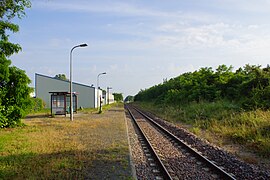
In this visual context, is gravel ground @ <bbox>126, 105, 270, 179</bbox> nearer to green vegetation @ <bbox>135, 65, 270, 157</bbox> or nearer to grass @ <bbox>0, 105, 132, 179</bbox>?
grass @ <bbox>0, 105, 132, 179</bbox>

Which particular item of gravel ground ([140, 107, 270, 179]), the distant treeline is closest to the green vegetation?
the distant treeline

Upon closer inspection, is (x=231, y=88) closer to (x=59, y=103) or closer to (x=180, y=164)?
(x=59, y=103)

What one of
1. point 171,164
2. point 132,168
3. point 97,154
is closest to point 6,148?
point 97,154

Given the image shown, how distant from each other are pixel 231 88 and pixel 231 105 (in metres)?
6.17

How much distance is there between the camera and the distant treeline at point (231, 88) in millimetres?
20250

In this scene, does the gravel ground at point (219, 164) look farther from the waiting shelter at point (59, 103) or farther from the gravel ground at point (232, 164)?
the waiting shelter at point (59, 103)

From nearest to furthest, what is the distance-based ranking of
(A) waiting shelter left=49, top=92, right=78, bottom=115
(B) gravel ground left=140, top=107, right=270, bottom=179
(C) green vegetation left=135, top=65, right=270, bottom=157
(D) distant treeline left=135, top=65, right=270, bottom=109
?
(B) gravel ground left=140, top=107, right=270, bottom=179, (C) green vegetation left=135, top=65, right=270, bottom=157, (D) distant treeline left=135, top=65, right=270, bottom=109, (A) waiting shelter left=49, top=92, right=78, bottom=115

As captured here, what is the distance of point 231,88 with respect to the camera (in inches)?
1102

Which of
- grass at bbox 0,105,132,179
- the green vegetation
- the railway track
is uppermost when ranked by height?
the green vegetation

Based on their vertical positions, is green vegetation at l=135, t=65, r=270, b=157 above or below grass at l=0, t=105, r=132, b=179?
above

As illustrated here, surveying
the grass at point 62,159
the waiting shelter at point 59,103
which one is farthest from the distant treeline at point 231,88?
the waiting shelter at point 59,103

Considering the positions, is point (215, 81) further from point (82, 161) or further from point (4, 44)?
point (82, 161)

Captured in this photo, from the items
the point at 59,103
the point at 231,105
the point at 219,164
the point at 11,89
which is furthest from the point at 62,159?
the point at 59,103

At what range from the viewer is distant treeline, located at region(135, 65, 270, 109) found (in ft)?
66.4
